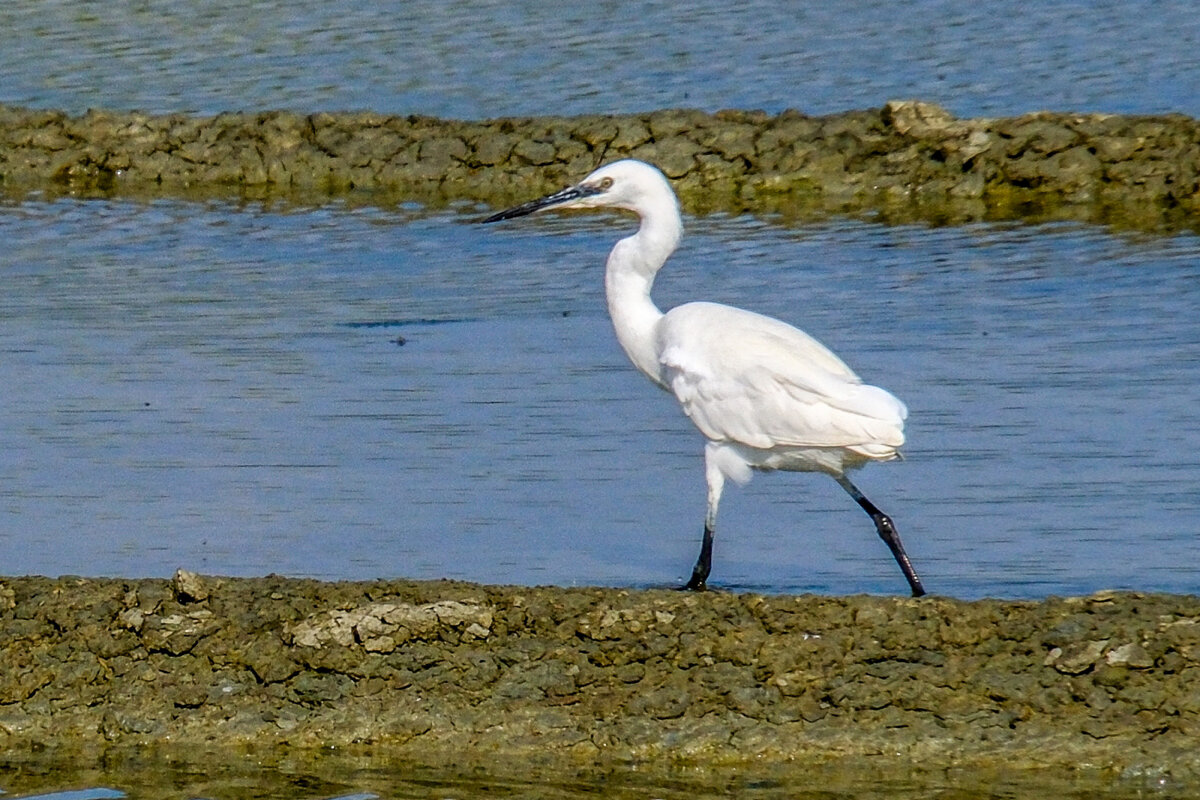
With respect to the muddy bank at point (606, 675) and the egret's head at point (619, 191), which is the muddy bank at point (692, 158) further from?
the muddy bank at point (606, 675)

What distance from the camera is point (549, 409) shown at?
10.6 meters

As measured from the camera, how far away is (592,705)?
21.4ft

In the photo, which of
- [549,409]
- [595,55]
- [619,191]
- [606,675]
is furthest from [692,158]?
[606,675]

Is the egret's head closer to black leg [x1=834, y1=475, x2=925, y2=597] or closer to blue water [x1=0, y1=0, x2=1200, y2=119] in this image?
black leg [x1=834, y1=475, x2=925, y2=597]

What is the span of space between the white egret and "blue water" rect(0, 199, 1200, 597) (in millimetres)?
412

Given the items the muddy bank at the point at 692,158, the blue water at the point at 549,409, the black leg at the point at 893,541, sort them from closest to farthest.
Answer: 1. the black leg at the point at 893,541
2. the blue water at the point at 549,409
3. the muddy bank at the point at 692,158

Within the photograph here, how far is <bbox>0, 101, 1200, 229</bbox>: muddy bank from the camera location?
55.2 feet

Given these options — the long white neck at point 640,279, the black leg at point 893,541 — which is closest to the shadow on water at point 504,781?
the black leg at point 893,541

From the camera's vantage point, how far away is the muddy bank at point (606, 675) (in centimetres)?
632

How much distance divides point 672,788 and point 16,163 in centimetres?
→ 1456

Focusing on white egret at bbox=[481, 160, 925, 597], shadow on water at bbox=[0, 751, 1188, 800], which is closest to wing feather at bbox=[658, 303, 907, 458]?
white egret at bbox=[481, 160, 925, 597]

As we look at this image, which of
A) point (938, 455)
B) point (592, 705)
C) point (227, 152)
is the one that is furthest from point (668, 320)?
point (227, 152)

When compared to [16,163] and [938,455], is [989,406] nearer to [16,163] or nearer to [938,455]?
[938,455]

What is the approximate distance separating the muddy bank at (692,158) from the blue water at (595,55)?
2.12m
